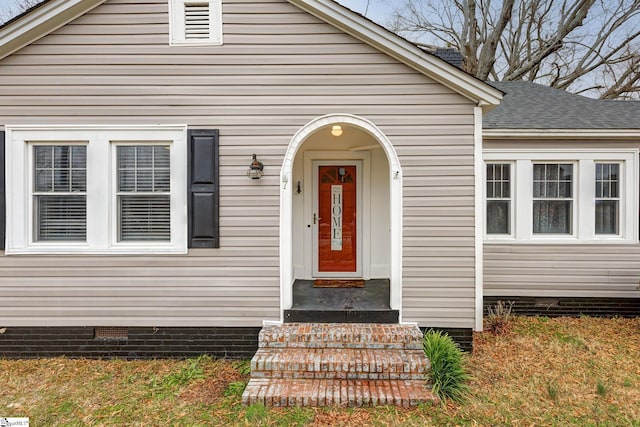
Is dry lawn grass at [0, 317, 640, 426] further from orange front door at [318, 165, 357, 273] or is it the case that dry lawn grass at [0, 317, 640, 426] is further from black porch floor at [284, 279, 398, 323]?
orange front door at [318, 165, 357, 273]

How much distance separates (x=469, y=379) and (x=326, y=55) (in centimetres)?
431

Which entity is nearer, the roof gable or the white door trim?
the roof gable

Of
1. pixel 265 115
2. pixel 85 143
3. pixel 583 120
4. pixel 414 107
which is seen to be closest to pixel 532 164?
pixel 583 120

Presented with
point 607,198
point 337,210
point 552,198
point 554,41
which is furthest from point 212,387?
point 554,41

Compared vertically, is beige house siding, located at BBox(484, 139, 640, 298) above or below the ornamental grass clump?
above

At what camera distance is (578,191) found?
19.5 ft

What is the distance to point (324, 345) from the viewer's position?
4.02 meters

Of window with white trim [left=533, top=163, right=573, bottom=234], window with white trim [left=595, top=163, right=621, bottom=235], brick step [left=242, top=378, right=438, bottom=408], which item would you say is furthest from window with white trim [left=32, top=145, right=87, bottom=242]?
window with white trim [left=595, top=163, right=621, bottom=235]

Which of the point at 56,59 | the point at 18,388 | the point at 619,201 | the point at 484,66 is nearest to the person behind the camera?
the point at 18,388

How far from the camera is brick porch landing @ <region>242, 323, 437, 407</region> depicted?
132 inches

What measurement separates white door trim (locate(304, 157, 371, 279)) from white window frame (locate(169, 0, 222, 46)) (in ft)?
7.71

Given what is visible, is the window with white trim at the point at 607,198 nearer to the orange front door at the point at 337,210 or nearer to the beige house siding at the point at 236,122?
the beige house siding at the point at 236,122

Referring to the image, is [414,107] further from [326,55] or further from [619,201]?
[619,201]

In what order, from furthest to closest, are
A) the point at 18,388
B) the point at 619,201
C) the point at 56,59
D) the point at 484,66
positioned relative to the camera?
1. the point at 484,66
2. the point at 619,201
3. the point at 56,59
4. the point at 18,388
